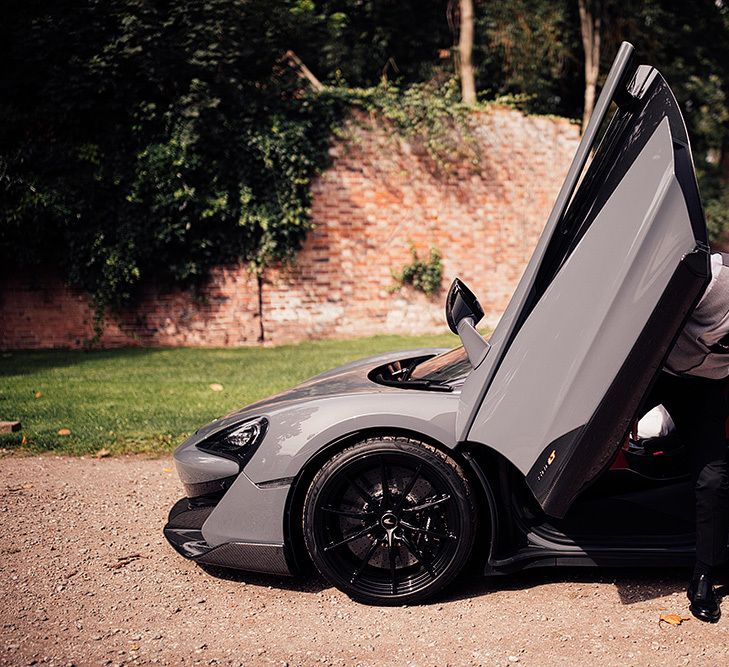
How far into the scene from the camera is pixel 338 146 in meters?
12.6

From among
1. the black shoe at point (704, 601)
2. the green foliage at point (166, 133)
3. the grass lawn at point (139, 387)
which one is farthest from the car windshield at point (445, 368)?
the green foliage at point (166, 133)

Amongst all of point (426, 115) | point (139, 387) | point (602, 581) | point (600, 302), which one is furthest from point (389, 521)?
point (426, 115)

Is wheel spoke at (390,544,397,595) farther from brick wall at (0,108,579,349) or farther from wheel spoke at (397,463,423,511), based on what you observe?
brick wall at (0,108,579,349)

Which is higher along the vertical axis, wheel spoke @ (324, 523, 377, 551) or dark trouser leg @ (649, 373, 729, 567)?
dark trouser leg @ (649, 373, 729, 567)

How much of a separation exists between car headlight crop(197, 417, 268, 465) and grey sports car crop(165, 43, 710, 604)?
12mm

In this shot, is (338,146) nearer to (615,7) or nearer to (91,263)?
(91,263)

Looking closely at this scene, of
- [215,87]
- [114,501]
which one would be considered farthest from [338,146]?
[114,501]

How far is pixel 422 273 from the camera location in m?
13.0

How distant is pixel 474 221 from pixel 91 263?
21.2 feet

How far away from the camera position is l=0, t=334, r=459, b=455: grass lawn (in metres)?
5.88

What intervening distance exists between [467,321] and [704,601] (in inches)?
55.0

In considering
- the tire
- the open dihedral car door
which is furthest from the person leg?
the tire

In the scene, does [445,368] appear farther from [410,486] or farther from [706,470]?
[706,470]

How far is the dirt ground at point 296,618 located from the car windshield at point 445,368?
0.90m
